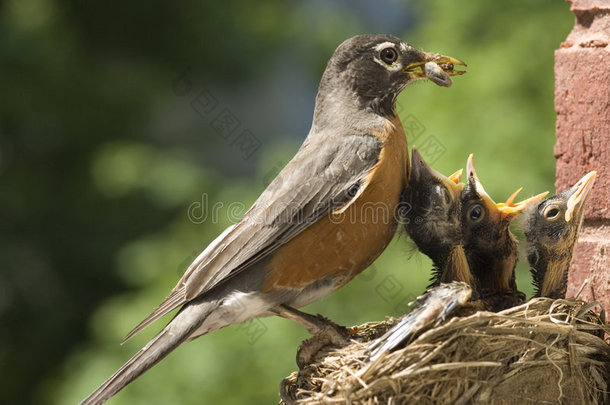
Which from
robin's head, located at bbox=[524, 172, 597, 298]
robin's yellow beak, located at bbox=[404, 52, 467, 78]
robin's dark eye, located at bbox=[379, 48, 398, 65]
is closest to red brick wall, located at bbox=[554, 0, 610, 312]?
robin's head, located at bbox=[524, 172, 597, 298]

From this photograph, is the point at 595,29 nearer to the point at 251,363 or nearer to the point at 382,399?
the point at 382,399

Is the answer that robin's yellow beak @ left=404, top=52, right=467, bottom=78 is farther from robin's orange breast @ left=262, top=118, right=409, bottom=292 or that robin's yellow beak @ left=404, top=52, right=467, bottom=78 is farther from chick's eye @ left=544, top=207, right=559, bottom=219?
chick's eye @ left=544, top=207, right=559, bottom=219

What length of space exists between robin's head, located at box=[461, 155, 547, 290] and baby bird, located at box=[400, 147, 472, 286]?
0.21ft

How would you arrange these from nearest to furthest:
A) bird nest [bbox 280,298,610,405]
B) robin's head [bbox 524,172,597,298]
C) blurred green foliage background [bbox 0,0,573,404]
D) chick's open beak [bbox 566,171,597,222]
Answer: bird nest [bbox 280,298,610,405], chick's open beak [bbox 566,171,597,222], robin's head [bbox 524,172,597,298], blurred green foliage background [bbox 0,0,573,404]

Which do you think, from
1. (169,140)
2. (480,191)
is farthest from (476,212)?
(169,140)

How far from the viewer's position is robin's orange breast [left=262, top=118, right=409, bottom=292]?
300 centimetres

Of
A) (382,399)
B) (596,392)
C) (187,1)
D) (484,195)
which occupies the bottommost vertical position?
(596,392)

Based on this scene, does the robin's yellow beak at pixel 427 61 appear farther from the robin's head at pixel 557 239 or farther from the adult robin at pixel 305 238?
the robin's head at pixel 557 239

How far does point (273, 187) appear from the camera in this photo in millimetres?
3205

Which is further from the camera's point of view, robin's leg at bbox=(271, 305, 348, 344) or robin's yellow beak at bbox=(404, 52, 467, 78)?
robin's yellow beak at bbox=(404, 52, 467, 78)

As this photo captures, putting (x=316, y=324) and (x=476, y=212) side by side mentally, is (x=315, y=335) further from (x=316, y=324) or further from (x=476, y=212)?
(x=476, y=212)

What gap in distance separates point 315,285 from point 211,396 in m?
1.55

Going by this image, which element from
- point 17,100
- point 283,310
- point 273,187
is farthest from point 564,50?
point 17,100

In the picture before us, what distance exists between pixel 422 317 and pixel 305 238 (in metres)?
0.66
